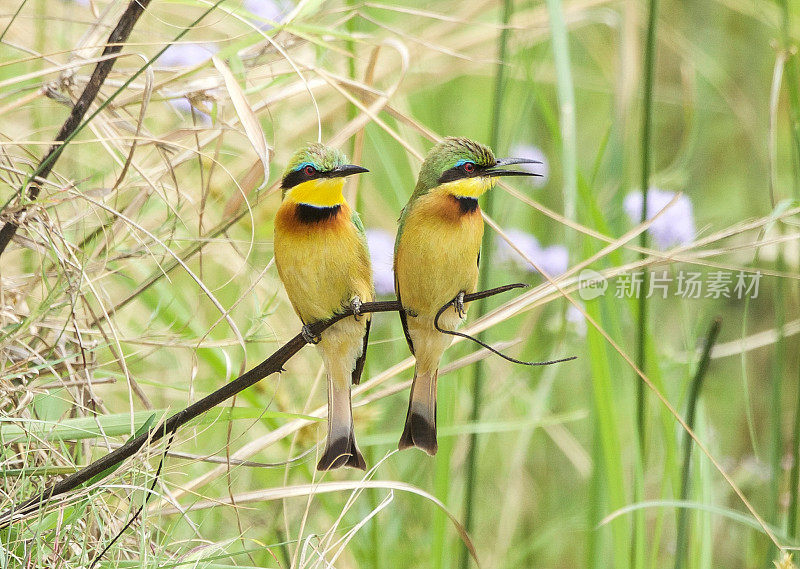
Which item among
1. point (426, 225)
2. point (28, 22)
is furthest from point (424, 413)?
point (28, 22)

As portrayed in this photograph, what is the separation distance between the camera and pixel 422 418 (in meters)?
1.37

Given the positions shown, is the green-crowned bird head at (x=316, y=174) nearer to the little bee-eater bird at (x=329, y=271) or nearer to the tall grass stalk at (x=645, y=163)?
the little bee-eater bird at (x=329, y=271)

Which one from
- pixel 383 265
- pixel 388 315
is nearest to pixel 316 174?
pixel 383 265

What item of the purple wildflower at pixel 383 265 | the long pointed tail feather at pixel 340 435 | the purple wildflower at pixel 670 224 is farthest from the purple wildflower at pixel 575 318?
the long pointed tail feather at pixel 340 435

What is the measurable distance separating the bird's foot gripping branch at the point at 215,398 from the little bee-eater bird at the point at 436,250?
14 centimetres

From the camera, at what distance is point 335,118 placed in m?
3.02

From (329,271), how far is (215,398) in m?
0.48

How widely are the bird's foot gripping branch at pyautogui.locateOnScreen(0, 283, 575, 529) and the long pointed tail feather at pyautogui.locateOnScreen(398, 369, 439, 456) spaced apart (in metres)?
0.18

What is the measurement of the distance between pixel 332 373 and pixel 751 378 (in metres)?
3.07

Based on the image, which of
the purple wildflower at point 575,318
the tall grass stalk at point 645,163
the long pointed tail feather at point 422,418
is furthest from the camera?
the purple wildflower at point 575,318

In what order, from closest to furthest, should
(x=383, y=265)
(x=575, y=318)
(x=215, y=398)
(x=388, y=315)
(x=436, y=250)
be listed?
(x=215, y=398) < (x=436, y=250) < (x=383, y=265) < (x=575, y=318) < (x=388, y=315)

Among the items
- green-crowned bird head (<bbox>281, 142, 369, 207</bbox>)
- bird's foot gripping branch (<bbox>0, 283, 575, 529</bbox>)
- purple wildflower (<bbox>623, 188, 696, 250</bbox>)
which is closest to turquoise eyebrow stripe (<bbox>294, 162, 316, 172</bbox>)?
green-crowned bird head (<bbox>281, 142, 369, 207</bbox>)

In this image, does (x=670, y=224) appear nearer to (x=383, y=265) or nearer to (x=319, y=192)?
(x=383, y=265)

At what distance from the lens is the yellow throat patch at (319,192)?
4.53ft
